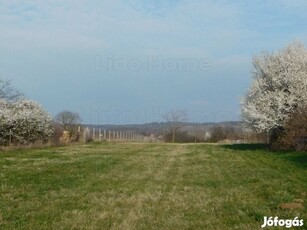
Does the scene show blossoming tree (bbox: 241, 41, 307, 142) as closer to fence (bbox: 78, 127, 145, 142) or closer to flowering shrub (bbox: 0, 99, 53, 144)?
flowering shrub (bbox: 0, 99, 53, 144)

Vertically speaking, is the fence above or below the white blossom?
below

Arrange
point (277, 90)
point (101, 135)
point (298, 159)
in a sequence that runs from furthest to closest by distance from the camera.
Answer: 1. point (101, 135)
2. point (277, 90)
3. point (298, 159)

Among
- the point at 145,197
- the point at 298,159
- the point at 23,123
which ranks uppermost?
the point at 23,123

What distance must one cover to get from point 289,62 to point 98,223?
24920 millimetres

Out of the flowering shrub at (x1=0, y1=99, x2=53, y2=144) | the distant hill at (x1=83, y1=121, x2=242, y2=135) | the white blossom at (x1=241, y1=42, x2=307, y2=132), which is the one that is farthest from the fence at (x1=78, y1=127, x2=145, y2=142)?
the white blossom at (x1=241, y1=42, x2=307, y2=132)

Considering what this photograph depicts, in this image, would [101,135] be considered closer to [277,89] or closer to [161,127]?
[277,89]

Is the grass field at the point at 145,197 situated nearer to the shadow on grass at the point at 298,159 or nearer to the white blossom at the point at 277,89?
the shadow on grass at the point at 298,159

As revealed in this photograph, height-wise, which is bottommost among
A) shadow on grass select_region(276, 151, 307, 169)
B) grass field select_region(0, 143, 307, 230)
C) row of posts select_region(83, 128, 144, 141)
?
grass field select_region(0, 143, 307, 230)

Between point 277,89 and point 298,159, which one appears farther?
point 277,89

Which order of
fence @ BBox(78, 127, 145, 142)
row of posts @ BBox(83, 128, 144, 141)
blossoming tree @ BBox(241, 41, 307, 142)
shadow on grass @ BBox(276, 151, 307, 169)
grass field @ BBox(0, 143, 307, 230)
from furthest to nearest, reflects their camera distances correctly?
1. row of posts @ BBox(83, 128, 144, 141)
2. fence @ BBox(78, 127, 145, 142)
3. blossoming tree @ BBox(241, 41, 307, 142)
4. shadow on grass @ BBox(276, 151, 307, 169)
5. grass field @ BBox(0, 143, 307, 230)

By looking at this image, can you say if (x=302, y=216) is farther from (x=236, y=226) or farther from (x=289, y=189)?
(x=289, y=189)

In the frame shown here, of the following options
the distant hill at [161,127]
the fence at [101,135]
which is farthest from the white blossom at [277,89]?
the distant hill at [161,127]

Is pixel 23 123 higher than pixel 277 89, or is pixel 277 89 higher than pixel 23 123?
pixel 277 89

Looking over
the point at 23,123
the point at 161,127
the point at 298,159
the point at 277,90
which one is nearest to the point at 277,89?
the point at 277,90
